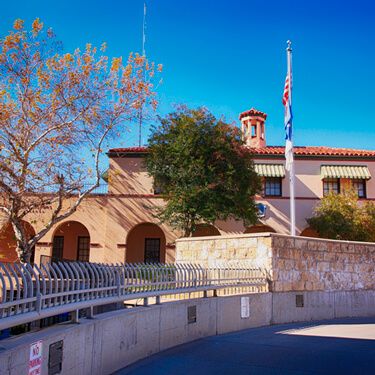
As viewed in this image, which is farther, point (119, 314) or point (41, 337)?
point (119, 314)

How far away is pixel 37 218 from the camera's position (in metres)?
25.2

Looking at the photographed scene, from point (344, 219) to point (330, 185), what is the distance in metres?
3.80

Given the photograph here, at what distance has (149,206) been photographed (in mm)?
26000

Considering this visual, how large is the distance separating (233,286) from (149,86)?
909cm

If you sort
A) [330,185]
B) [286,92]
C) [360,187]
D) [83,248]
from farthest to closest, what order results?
[83,248] < [360,187] < [330,185] < [286,92]

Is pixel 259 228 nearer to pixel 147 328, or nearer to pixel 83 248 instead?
pixel 83 248

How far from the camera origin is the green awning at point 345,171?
1064 inches

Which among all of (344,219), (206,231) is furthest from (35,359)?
(206,231)

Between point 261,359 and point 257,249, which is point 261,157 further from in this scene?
point 261,359

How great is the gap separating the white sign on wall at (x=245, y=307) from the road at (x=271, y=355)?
1.15ft

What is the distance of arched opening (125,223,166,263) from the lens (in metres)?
27.4

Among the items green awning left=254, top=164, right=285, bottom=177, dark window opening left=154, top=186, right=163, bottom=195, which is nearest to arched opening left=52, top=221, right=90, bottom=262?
dark window opening left=154, top=186, right=163, bottom=195

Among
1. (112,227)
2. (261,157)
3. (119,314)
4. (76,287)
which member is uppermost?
(261,157)

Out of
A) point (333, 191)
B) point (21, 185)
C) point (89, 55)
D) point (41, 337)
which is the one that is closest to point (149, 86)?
point (89, 55)
